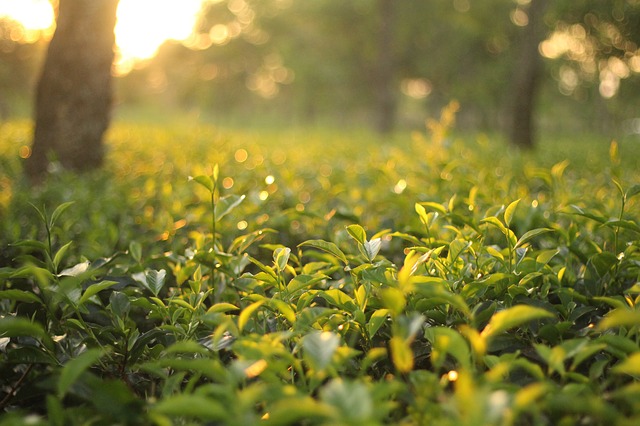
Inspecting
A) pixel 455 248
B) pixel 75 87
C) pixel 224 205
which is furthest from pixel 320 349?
pixel 75 87

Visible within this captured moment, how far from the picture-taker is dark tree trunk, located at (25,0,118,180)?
545cm

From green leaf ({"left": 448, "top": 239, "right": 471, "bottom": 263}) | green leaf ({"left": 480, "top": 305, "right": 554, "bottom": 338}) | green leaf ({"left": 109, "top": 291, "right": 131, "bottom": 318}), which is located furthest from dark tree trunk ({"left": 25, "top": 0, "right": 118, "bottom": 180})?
green leaf ({"left": 480, "top": 305, "right": 554, "bottom": 338})

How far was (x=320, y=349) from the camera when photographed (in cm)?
100

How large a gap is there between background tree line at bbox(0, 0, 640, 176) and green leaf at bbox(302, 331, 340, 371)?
214 inches

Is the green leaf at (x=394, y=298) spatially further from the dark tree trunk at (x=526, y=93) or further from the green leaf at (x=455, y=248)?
the dark tree trunk at (x=526, y=93)

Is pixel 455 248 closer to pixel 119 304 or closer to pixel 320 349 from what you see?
pixel 320 349

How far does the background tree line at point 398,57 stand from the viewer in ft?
53.8

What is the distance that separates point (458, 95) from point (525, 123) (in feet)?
91.8

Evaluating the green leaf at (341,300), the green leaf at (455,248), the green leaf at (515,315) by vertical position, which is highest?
the green leaf at (515,315)

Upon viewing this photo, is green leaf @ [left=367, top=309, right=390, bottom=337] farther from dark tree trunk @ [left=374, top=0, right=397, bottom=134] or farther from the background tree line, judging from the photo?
dark tree trunk @ [left=374, top=0, right=397, bottom=134]

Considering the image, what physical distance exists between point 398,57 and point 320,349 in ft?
121

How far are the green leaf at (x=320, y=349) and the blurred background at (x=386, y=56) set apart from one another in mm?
7965

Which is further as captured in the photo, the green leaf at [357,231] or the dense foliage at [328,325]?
the green leaf at [357,231]

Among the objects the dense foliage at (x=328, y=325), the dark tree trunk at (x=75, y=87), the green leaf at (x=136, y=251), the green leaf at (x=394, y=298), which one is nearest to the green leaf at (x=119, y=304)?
the dense foliage at (x=328, y=325)
